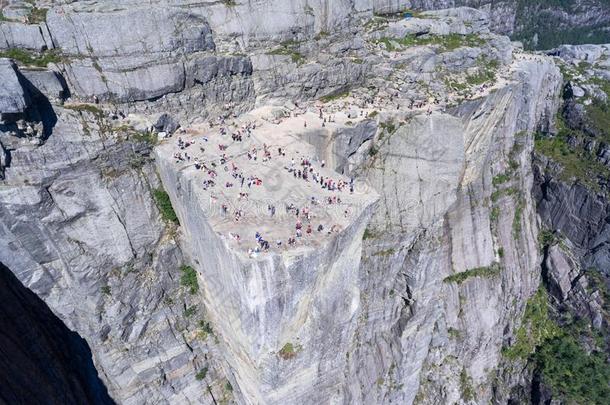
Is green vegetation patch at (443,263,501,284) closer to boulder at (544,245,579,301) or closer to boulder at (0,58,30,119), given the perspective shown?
boulder at (544,245,579,301)

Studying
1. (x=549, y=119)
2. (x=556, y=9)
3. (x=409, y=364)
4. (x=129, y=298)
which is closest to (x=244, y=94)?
(x=129, y=298)

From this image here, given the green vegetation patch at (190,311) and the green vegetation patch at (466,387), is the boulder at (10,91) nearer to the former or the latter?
the green vegetation patch at (190,311)

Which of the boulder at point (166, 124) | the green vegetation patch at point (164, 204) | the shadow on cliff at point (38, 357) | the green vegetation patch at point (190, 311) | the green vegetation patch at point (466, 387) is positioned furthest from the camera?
the green vegetation patch at point (466, 387)

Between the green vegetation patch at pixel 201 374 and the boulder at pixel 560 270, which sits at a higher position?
the green vegetation patch at pixel 201 374

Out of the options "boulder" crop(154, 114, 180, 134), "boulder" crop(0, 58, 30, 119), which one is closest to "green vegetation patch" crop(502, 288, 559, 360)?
"boulder" crop(154, 114, 180, 134)

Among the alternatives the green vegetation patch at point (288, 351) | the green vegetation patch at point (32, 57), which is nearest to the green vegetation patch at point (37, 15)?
the green vegetation patch at point (32, 57)

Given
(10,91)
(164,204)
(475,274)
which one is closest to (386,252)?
(475,274)

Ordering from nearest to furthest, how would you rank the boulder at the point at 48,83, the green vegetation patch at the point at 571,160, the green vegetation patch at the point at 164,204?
the boulder at the point at 48,83 < the green vegetation patch at the point at 164,204 < the green vegetation patch at the point at 571,160

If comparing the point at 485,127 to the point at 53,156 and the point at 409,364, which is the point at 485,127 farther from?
the point at 53,156
